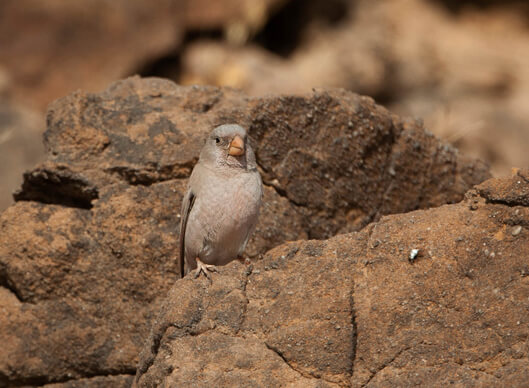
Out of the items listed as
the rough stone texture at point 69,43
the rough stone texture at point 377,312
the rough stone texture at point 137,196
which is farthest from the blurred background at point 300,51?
the rough stone texture at point 377,312

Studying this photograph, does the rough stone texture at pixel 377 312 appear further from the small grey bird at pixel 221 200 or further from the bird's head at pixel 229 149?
the bird's head at pixel 229 149

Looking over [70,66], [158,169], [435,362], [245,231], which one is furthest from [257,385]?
[70,66]

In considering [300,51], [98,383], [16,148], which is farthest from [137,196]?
[300,51]

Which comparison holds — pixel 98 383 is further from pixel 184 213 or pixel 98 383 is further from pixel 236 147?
pixel 236 147

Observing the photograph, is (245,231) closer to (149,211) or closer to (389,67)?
(149,211)

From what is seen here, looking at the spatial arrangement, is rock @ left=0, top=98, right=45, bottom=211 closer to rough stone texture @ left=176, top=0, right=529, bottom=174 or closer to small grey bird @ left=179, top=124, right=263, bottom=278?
rough stone texture @ left=176, top=0, right=529, bottom=174

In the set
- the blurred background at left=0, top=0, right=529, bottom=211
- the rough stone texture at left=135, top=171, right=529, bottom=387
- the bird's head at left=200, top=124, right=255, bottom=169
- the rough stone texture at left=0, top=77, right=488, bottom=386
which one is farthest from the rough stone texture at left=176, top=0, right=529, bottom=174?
the rough stone texture at left=135, top=171, right=529, bottom=387

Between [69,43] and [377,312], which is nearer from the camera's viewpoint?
[377,312]

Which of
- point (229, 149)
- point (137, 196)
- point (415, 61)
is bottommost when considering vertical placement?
point (415, 61)
